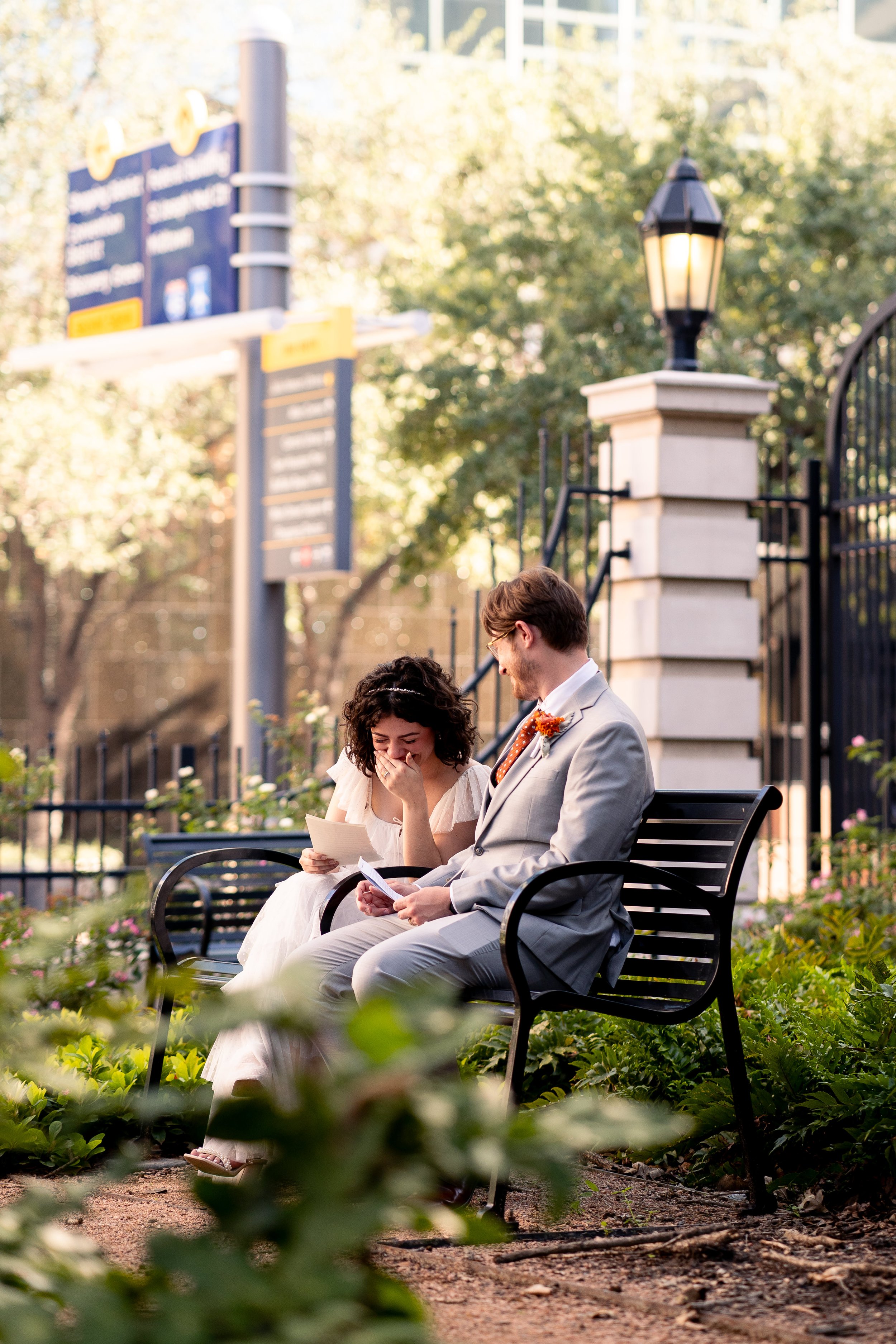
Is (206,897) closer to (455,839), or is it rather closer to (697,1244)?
(455,839)

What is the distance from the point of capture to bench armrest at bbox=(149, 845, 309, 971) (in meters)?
4.45

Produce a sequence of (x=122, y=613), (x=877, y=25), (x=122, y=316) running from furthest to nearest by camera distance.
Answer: (x=877, y=25)
(x=122, y=613)
(x=122, y=316)

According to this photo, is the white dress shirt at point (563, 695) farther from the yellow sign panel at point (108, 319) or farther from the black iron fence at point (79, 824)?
the yellow sign panel at point (108, 319)

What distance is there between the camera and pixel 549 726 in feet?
12.8

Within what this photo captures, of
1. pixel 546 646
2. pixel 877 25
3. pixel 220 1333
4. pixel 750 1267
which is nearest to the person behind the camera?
pixel 220 1333

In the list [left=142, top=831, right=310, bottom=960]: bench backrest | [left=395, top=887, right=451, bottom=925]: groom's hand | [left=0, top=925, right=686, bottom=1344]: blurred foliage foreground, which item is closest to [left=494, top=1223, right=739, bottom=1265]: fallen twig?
[left=395, top=887, right=451, bottom=925]: groom's hand

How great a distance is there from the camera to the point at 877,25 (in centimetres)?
2778

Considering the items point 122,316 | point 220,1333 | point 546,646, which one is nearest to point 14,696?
point 122,316

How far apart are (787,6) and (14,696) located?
1741 cm

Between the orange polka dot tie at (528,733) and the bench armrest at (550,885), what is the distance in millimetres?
358

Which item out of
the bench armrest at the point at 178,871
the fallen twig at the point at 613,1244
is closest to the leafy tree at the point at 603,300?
the bench armrest at the point at 178,871

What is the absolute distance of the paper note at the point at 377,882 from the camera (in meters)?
4.04

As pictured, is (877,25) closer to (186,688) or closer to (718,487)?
(186,688)

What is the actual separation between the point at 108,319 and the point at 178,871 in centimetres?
583
